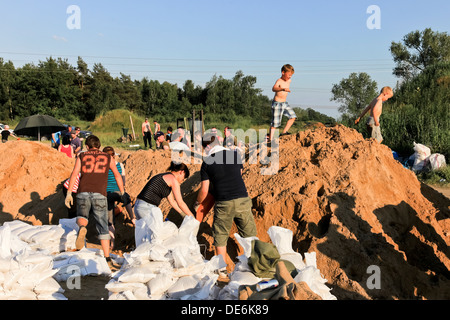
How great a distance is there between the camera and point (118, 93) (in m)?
53.1

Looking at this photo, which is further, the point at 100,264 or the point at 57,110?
the point at 57,110

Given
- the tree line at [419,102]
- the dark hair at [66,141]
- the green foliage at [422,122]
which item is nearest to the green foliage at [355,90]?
the tree line at [419,102]

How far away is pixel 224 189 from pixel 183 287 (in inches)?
49.5

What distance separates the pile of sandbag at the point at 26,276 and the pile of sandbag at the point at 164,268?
75 cm

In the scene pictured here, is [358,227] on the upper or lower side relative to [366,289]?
upper

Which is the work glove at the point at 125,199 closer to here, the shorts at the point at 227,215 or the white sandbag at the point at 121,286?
the shorts at the point at 227,215

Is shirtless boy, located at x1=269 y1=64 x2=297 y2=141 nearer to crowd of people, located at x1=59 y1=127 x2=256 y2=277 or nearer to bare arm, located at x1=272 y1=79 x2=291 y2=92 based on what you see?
bare arm, located at x1=272 y1=79 x2=291 y2=92

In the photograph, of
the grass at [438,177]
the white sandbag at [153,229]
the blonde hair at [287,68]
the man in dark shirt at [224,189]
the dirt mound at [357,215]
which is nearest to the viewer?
the white sandbag at [153,229]

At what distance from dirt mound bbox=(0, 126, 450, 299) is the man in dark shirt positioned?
0.80 metres

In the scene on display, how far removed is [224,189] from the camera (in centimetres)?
471

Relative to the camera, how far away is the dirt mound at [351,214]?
4.82 metres
